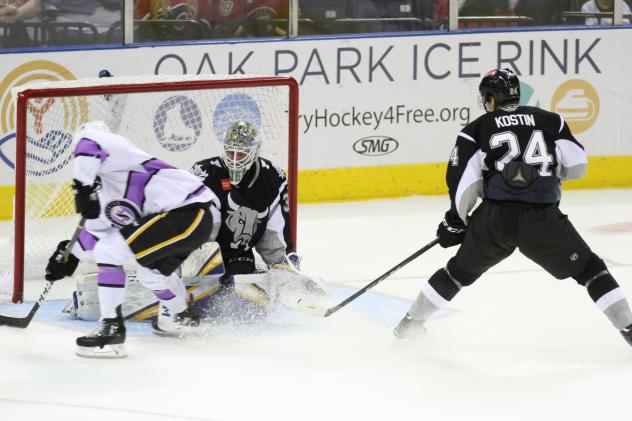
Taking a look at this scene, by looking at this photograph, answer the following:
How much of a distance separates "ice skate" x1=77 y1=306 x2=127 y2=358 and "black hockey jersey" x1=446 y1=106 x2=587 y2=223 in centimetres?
116

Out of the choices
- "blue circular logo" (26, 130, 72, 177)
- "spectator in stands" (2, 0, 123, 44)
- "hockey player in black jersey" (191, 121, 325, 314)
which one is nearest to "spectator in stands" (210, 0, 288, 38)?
"spectator in stands" (2, 0, 123, 44)

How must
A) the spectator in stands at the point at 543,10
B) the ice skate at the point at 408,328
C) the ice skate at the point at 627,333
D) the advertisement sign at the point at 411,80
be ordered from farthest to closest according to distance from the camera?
the spectator in stands at the point at 543,10 → the advertisement sign at the point at 411,80 → the ice skate at the point at 408,328 → the ice skate at the point at 627,333

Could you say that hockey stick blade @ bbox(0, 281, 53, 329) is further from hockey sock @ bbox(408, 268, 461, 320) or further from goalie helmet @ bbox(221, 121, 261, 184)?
hockey sock @ bbox(408, 268, 461, 320)

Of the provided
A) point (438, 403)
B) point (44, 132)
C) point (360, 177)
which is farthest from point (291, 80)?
point (360, 177)

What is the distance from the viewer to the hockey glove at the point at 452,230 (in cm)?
428

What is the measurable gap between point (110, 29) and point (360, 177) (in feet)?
5.42

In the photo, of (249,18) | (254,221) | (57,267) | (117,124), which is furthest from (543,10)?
(57,267)

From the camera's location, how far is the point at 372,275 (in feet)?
18.8

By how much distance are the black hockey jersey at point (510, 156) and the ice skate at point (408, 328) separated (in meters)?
0.46

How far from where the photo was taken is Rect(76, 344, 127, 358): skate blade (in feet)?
13.8

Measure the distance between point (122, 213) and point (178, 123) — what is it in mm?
1220

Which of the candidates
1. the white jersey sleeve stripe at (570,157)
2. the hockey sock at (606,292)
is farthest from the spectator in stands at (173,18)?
the hockey sock at (606,292)

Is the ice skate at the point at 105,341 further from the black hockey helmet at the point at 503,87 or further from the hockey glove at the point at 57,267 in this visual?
the black hockey helmet at the point at 503,87

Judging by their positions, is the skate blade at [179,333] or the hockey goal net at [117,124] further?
the hockey goal net at [117,124]
